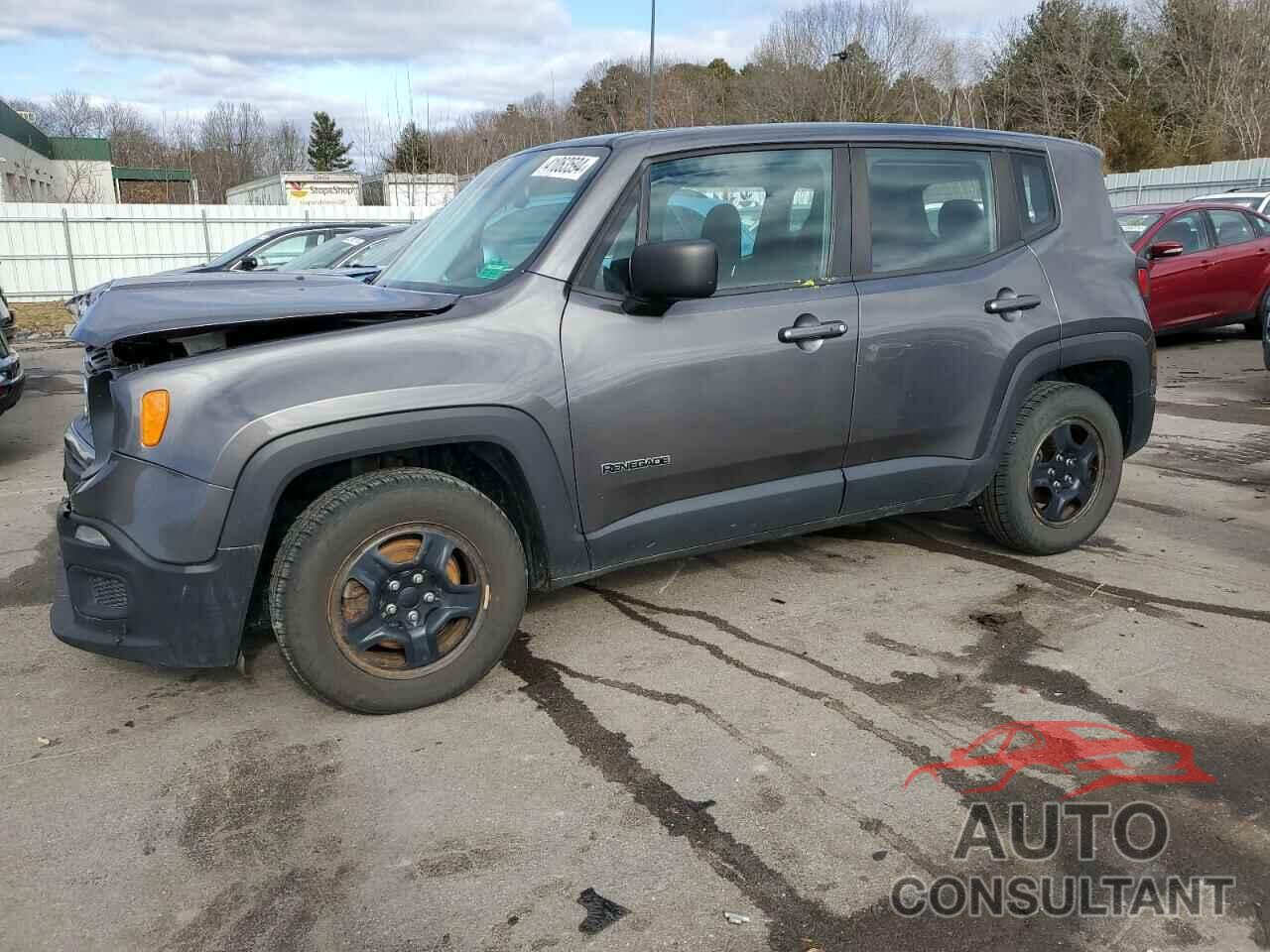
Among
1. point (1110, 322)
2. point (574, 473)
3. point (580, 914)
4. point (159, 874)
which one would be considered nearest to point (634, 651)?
point (574, 473)

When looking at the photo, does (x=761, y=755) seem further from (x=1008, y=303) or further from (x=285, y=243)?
(x=285, y=243)

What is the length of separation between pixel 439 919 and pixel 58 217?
2462 centimetres

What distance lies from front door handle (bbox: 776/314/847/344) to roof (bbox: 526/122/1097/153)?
717 millimetres

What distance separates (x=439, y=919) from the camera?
2.37 metres

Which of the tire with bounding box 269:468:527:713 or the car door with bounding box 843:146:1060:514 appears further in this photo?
the car door with bounding box 843:146:1060:514

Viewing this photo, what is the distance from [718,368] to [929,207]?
1292mm

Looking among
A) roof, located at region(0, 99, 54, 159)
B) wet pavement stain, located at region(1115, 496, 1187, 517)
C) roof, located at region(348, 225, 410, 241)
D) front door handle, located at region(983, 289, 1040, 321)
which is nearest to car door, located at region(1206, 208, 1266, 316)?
wet pavement stain, located at region(1115, 496, 1187, 517)

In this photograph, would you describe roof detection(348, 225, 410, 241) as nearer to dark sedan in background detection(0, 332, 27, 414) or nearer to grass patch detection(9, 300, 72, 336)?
dark sedan in background detection(0, 332, 27, 414)

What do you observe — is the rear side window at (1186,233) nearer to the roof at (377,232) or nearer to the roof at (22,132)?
the roof at (377,232)

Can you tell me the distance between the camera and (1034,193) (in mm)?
4492

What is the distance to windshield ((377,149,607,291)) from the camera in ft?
11.8

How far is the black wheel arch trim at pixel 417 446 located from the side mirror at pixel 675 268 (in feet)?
1.92

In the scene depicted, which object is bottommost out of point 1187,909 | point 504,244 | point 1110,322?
point 1187,909

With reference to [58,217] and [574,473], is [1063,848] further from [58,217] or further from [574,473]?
[58,217]
